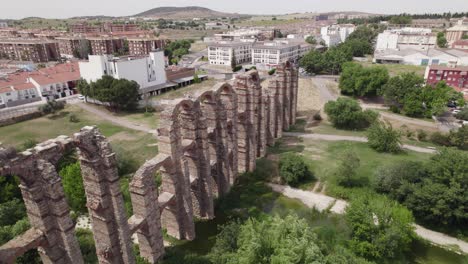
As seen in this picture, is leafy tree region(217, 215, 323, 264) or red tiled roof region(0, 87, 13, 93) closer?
leafy tree region(217, 215, 323, 264)

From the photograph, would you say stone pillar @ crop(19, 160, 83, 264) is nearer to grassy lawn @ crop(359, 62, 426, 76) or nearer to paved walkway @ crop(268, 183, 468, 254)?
paved walkway @ crop(268, 183, 468, 254)

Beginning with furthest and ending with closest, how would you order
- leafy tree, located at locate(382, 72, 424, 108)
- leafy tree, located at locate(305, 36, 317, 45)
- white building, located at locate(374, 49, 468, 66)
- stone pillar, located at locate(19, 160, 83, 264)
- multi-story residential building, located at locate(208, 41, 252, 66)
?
1. leafy tree, located at locate(305, 36, 317, 45)
2. multi-story residential building, located at locate(208, 41, 252, 66)
3. white building, located at locate(374, 49, 468, 66)
4. leafy tree, located at locate(382, 72, 424, 108)
5. stone pillar, located at locate(19, 160, 83, 264)

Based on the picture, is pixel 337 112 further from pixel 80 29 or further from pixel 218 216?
pixel 80 29

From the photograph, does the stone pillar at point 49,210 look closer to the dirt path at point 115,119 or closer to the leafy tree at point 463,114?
the dirt path at point 115,119

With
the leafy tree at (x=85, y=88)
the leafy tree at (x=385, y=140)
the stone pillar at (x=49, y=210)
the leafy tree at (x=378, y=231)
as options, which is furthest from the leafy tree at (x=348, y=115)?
the leafy tree at (x=85, y=88)

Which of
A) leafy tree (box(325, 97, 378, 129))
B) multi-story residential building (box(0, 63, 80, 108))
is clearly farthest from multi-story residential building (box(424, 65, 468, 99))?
multi-story residential building (box(0, 63, 80, 108))

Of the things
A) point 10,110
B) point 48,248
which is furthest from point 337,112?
point 10,110
